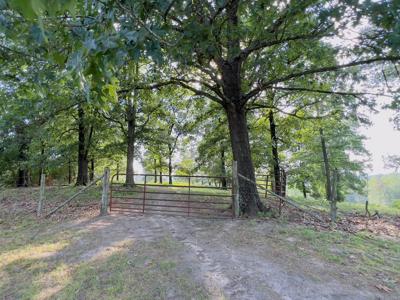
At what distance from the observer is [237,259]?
3.98 metres

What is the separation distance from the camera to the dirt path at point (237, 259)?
3.07 metres

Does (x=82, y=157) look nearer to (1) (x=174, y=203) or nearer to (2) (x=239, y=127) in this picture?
(1) (x=174, y=203)

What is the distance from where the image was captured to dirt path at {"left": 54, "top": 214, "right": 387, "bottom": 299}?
3.07 m

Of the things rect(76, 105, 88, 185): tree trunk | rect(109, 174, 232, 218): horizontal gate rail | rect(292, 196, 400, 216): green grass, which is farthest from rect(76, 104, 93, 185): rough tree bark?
rect(292, 196, 400, 216): green grass

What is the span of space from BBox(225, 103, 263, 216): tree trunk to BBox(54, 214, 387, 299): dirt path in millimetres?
914

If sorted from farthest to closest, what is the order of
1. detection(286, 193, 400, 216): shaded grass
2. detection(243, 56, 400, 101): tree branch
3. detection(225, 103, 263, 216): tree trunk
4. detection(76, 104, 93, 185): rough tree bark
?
detection(76, 104, 93, 185): rough tree bark, detection(286, 193, 400, 216): shaded grass, detection(225, 103, 263, 216): tree trunk, detection(243, 56, 400, 101): tree branch

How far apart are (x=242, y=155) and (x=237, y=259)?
3.64 m

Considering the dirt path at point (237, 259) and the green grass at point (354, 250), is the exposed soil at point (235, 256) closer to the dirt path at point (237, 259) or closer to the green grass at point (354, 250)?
the dirt path at point (237, 259)

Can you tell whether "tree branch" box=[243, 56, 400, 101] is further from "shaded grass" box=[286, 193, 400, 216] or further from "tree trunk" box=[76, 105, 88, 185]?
"tree trunk" box=[76, 105, 88, 185]

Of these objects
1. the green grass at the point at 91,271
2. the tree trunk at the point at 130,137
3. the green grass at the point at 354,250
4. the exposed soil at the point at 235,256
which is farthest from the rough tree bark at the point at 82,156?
the green grass at the point at 354,250

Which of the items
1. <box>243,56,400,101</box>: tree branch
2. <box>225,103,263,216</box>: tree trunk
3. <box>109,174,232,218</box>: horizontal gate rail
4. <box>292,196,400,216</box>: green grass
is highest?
<box>243,56,400,101</box>: tree branch

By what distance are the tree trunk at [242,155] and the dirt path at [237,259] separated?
36.0 inches

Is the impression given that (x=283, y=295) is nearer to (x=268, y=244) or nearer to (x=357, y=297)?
(x=357, y=297)

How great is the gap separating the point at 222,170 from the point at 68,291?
14565mm
